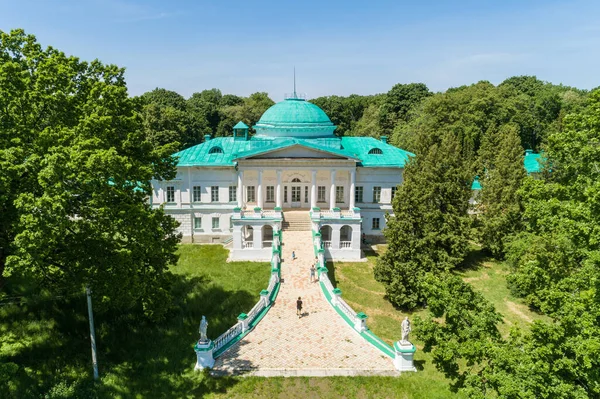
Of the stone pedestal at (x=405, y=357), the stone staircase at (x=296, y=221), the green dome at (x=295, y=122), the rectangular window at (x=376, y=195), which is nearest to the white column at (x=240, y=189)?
the stone staircase at (x=296, y=221)

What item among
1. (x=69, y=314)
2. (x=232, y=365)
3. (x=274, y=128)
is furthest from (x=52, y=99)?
(x=274, y=128)

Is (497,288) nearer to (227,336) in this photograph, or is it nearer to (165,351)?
(227,336)

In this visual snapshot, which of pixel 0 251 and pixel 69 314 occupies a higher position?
pixel 0 251

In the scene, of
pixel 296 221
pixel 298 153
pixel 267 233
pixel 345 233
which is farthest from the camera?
pixel 345 233

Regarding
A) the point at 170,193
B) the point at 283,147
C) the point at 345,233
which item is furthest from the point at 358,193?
the point at 170,193

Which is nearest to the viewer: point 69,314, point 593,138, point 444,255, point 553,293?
point 553,293

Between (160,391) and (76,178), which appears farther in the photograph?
(160,391)

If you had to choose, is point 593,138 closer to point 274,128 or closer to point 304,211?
point 304,211
